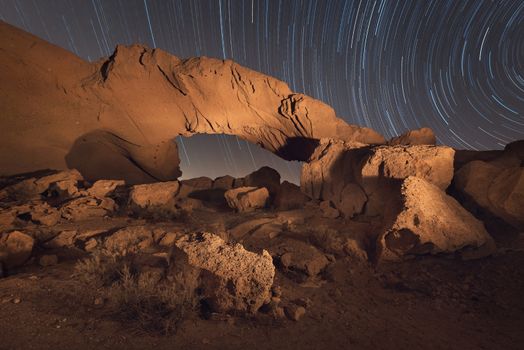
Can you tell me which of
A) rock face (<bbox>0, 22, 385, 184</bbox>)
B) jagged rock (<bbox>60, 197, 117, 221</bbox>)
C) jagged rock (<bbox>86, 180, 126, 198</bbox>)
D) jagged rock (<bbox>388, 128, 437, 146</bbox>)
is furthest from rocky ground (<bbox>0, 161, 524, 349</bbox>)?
jagged rock (<bbox>388, 128, 437, 146</bbox>)

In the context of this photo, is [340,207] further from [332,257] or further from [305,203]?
[332,257]

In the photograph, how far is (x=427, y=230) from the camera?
5.21m

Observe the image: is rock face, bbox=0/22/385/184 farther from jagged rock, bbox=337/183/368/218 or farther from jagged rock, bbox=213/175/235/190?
jagged rock, bbox=337/183/368/218

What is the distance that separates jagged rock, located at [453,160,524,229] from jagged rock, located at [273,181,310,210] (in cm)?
417

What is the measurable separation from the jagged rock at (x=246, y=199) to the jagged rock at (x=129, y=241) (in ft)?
12.2

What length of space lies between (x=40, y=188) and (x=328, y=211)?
824 cm

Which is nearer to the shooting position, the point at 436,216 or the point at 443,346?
the point at 443,346

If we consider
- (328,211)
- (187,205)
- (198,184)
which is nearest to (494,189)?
(328,211)

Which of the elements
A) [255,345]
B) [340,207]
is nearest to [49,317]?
[255,345]

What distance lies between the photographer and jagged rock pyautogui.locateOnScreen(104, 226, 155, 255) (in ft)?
17.4

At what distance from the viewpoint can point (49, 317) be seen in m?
3.10

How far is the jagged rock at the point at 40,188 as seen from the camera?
8.41 meters

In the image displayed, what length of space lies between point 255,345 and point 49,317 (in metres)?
2.14

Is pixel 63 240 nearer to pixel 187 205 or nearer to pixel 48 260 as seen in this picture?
pixel 48 260
